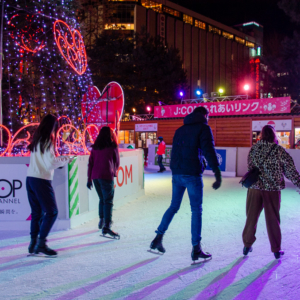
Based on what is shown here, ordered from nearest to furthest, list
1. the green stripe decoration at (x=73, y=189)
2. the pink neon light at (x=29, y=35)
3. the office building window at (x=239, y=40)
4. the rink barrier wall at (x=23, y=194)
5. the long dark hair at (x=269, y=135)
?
the long dark hair at (x=269, y=135)
the rink barrier wall at (x=23, y=194)
the green stripe decoration at (x=73, y=189)
the pink neon light at (x=29, y=35)
the office building window at (x=239, y=40)

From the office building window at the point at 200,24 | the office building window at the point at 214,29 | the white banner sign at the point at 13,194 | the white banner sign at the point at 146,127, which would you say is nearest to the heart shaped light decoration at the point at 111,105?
the white banner sign at the point at 13,194

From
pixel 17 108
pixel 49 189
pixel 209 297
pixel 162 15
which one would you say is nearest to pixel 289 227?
pixel 209 297

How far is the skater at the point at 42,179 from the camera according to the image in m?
3.33

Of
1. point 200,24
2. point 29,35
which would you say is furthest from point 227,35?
point 29,35

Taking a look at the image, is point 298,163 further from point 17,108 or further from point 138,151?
point 17,108

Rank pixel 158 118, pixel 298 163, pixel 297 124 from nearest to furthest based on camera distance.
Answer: pixel 298 163
pixel 297 124
pixel 158 118

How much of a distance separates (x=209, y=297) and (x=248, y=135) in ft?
46.6

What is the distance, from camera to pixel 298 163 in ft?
34.0

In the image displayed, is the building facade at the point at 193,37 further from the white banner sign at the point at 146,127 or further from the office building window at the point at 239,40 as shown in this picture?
the white banner sign at the point at 146,127

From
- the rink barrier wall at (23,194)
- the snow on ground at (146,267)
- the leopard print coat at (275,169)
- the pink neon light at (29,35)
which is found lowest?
the snow on ground at (146,267)

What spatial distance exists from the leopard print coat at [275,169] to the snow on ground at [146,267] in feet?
2.87

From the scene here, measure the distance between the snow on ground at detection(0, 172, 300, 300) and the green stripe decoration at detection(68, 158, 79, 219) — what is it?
312 mm

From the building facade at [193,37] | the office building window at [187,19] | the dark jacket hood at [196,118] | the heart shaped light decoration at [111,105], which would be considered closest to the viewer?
the dark jacket hood at [196,118]

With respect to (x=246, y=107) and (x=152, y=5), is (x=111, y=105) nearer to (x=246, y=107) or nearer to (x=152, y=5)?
(x=246, y=107)
